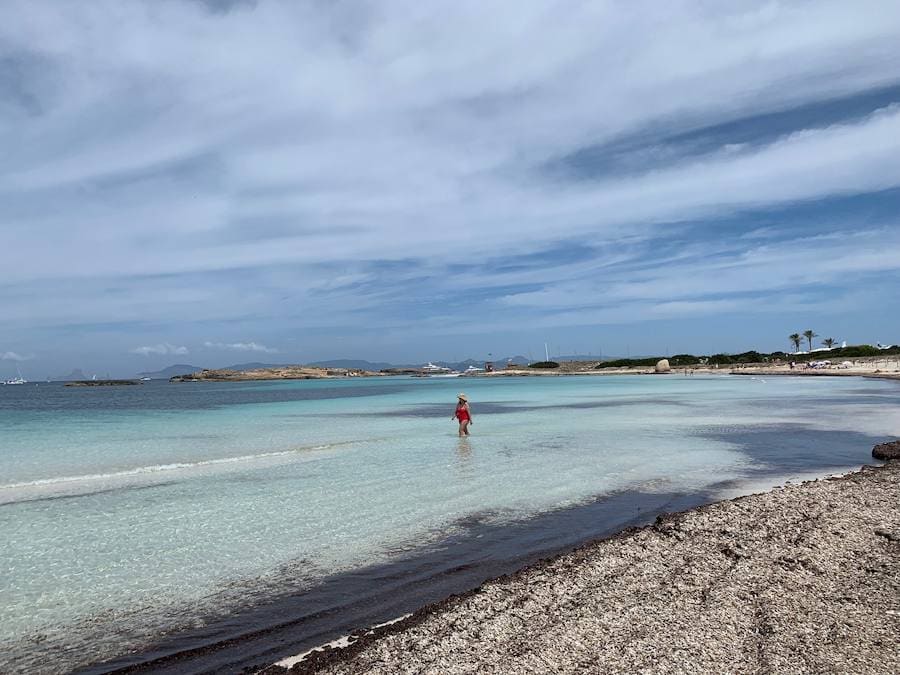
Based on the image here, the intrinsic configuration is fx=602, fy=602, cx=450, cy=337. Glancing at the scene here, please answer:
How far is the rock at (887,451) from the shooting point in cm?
1661

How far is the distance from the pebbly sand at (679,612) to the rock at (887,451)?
908cm

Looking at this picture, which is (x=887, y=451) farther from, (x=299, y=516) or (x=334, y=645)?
(x=334, y=645)

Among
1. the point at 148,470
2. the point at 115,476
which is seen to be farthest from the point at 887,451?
the point at 115,476

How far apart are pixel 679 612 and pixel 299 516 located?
7.97 m

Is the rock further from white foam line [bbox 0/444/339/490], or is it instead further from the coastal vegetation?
the coastal vegetation

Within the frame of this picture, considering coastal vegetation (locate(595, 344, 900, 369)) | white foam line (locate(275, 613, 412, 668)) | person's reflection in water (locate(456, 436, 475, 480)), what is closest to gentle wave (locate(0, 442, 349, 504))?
person's reflection in water (locate(456, 436, 475, 480))

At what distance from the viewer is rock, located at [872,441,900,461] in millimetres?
16609

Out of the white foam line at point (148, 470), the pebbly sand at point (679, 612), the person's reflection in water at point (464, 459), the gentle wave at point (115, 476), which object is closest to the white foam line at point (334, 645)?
the pebbly sand at point (679, 612)

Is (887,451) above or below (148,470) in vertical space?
below

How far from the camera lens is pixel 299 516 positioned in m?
12.0

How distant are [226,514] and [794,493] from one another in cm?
1127

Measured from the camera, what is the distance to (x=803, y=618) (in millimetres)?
5883

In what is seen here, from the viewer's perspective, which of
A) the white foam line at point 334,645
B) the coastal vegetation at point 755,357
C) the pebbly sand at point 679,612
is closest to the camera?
the pebbly sand at point 679,612

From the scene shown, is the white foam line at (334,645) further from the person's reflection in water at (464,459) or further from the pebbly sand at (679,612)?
the person's reflection in water at (464,459)
